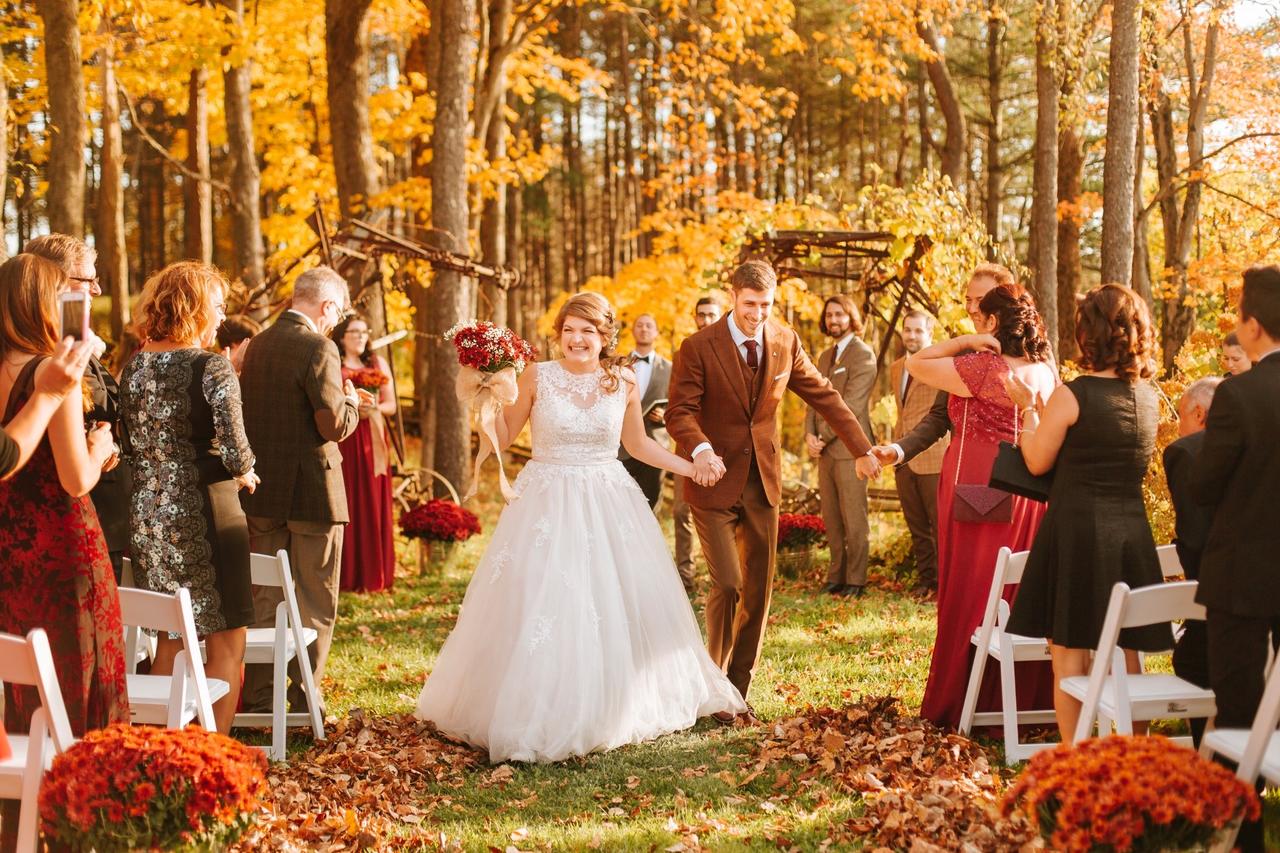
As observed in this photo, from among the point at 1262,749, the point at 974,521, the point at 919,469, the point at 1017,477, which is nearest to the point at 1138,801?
the point at 1262,749

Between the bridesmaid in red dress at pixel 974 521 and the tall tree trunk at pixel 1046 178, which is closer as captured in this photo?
the bridesmaid in red dress at pixel 974 521

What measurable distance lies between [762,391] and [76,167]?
6687 millimetres

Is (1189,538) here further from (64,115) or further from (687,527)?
(64,115)

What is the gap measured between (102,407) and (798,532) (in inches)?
275

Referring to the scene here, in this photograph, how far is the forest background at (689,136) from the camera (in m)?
11.5

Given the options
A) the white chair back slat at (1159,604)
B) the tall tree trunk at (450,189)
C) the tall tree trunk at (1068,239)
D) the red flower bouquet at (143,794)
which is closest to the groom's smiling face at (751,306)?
the white chair back slat at (1159,604)

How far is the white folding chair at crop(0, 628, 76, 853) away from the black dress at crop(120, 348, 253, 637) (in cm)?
154

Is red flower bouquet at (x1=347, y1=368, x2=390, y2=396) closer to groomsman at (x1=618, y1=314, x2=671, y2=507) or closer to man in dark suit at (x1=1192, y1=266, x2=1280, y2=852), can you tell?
groomsman at (x1=618, y1=314, x2=671, y2=507)

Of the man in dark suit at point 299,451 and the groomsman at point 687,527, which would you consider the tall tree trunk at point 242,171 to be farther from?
the man in dark suit at point 299,451

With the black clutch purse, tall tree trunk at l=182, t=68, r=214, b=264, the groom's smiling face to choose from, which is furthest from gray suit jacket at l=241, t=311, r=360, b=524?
tall tree trunk at l=182, t=68, r=214, b=264

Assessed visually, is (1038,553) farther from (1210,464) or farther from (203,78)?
(203,78)

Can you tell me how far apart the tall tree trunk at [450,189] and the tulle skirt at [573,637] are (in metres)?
5.72

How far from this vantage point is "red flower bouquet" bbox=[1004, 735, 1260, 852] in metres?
2.95

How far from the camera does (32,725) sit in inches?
131
